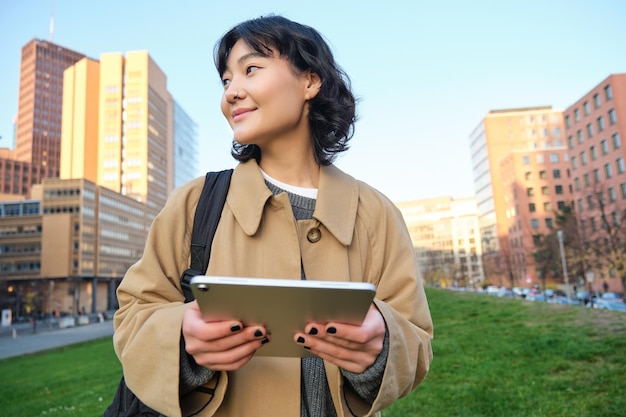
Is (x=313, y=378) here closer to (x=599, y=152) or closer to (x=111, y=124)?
(x=599, y=152)

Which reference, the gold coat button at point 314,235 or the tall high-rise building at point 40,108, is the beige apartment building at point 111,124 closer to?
the tall high-rise building at point 40,108

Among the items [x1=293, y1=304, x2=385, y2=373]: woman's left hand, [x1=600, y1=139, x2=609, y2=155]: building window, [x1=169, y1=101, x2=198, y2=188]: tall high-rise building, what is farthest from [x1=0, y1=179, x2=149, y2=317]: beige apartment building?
[x1=293, y1=304, x2=385, y2=373]: woman's left hand

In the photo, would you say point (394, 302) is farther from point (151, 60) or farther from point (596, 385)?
point (151, 60)

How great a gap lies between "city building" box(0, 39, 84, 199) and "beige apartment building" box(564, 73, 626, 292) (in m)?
119

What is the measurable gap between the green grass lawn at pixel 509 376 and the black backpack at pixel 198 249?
4658 millimetres

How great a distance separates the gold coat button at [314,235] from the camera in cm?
158

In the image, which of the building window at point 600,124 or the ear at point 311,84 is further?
the building window at point 600,124

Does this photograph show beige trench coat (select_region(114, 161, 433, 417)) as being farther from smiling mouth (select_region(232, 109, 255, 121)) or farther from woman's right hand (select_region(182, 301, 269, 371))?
smiling mouth (select_region(232, 109, 255, 121))

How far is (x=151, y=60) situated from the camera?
308 ft

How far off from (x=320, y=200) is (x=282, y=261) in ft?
0.93

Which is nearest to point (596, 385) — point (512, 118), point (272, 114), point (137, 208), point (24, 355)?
point (272, 114)

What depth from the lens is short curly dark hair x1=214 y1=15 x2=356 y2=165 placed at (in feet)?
6.09

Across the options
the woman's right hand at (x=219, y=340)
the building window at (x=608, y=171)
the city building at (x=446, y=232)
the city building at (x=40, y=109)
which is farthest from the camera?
the city building at (x=40, y=109)

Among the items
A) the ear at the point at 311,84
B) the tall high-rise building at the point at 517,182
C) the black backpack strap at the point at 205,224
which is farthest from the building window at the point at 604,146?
the black backpack strap at the point at 205,224
